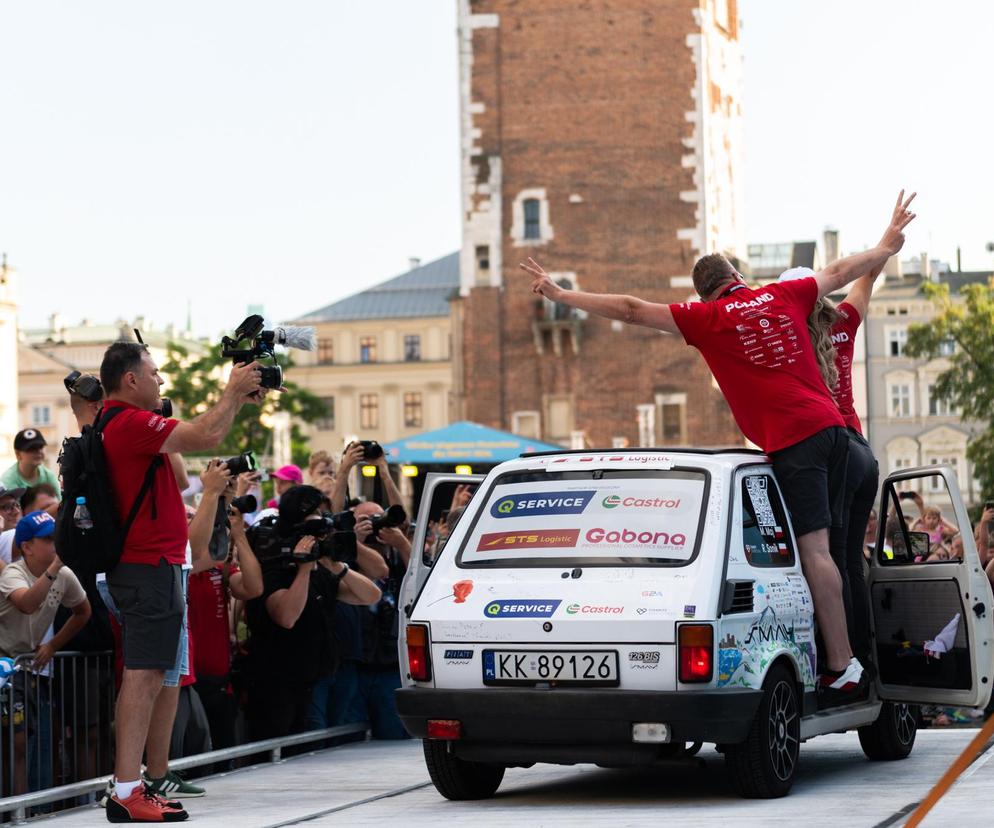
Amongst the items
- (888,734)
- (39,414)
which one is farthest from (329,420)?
(888,734)

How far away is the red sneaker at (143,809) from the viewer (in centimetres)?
921

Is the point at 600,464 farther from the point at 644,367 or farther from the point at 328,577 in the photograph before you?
the point at 644,367

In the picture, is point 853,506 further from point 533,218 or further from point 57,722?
point 533,218

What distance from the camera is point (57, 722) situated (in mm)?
10531

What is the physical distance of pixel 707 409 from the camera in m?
68.3

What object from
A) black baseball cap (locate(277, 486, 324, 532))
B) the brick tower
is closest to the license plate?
black baseball cap (locate(277, 486, 324, 532))

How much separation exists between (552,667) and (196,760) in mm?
2840

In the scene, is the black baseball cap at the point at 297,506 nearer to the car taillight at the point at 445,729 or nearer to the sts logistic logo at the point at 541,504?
the sts logistic logo at the point at 541,504

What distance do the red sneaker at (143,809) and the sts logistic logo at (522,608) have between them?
66.3 inches

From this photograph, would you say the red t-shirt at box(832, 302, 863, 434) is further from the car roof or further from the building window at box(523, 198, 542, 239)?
the building window at box(523, 198, 542, 239)

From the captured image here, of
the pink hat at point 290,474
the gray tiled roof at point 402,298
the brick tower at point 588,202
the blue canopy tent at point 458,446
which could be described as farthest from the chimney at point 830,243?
the pink hat at point 290,474

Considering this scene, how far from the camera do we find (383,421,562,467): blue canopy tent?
4412cm

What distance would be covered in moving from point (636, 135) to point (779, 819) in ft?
197

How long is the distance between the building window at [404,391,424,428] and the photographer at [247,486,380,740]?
112 meters
